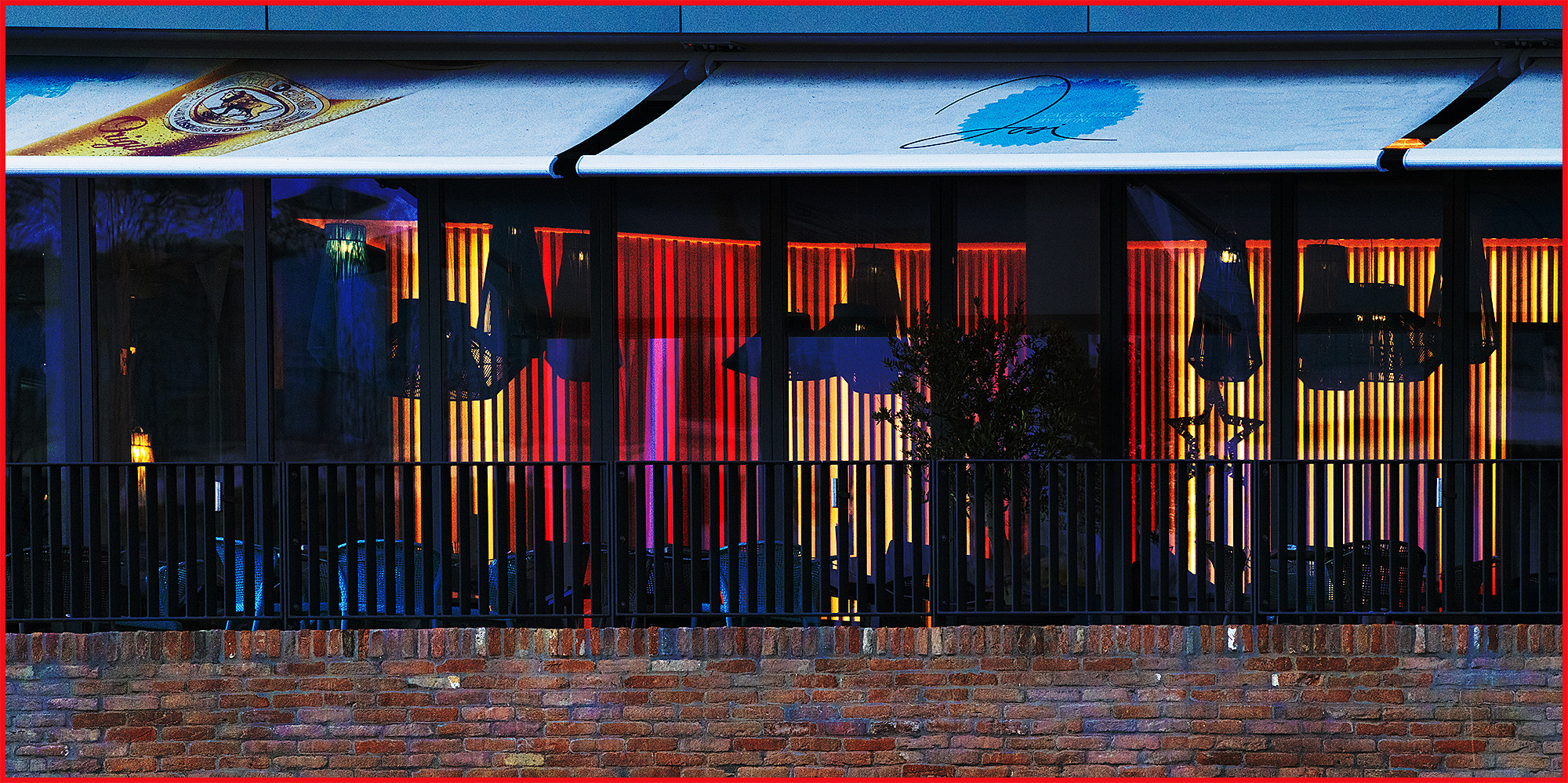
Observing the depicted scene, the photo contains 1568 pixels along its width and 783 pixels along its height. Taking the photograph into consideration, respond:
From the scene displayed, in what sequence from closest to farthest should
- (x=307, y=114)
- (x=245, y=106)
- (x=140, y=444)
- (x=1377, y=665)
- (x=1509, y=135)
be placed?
(x=1509, y=135), (x=1377, y=665), (x=307, y=114), (x=245, y=106), (x=140, y=444)

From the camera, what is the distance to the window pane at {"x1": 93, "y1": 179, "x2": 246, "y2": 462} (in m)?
6.27

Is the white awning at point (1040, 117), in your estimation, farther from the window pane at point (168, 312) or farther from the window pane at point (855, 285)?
the window pane at point (168, 312)

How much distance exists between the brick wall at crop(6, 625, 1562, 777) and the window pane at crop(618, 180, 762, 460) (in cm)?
148

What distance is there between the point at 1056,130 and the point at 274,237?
453 centimetres

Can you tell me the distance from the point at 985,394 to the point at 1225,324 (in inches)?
69.0

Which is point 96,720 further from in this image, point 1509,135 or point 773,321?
point 1509,135

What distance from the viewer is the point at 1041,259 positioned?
249 inches

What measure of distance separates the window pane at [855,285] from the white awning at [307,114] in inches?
49.9

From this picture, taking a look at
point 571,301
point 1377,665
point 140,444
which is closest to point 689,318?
point 571,301

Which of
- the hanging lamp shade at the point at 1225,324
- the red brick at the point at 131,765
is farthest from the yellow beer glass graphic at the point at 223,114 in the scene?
the hanging lamp shade at the point at 1225,324

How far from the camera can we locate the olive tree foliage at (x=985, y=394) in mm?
5605

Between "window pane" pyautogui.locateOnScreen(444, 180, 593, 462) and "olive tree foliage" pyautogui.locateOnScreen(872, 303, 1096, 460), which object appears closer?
"olive tree foliage" pyautogui.locateOnScreen(872, 303, 1096, 460)

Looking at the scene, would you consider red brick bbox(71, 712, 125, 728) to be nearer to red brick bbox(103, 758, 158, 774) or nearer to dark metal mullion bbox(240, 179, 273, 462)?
red brick bbox(103, 758, 158, 774)

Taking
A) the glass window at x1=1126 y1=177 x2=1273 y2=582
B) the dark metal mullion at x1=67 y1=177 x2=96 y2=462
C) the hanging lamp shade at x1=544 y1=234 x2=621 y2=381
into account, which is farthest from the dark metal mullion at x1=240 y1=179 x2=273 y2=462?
the glass window at x1=1126 y1=177 x2=1273 y2=582
